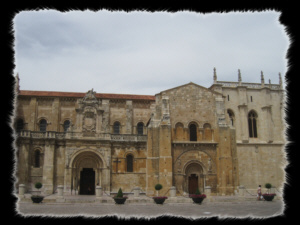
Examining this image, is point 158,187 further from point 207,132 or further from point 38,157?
point 38,157

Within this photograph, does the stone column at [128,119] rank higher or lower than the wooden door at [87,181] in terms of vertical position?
higher

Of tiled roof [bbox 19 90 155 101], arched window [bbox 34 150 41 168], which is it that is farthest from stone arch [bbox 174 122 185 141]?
arched window [bbox 34 150 41 168]

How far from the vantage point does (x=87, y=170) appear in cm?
3266

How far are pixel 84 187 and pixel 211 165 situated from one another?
13.9 meters

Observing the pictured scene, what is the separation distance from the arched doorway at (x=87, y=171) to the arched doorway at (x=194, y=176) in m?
9.35

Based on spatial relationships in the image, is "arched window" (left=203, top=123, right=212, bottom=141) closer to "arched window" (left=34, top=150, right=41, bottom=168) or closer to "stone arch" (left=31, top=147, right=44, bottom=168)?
"stone arch" (left=31, top=147, right=44, bottom=168)

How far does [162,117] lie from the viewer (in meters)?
32.0

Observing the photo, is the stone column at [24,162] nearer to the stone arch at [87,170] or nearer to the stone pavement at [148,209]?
the stone arch at [87,170]

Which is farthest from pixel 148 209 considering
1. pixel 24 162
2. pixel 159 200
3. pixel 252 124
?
pixel 252 124

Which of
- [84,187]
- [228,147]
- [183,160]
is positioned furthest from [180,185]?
[84,187]

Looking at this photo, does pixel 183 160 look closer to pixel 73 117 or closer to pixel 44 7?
pixel 73 117

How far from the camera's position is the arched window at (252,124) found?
4003 centimetres

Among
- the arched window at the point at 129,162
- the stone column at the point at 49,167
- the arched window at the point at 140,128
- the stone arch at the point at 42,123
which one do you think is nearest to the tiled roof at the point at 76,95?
the stone arch at the point at 42,123

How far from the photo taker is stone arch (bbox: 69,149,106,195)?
1246 inches
